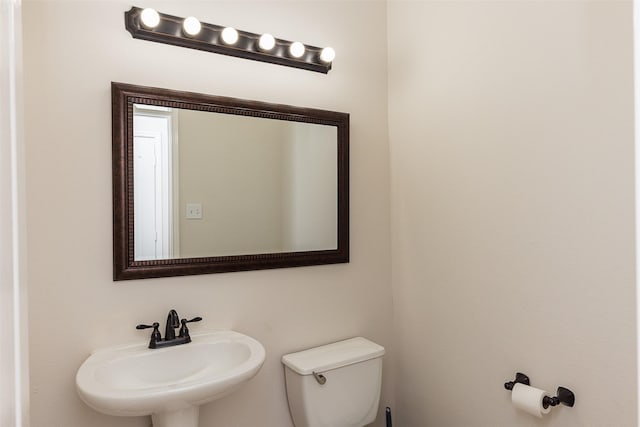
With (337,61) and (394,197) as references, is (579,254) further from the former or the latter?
(337,61)

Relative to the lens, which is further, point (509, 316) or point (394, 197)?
point (394, 197)

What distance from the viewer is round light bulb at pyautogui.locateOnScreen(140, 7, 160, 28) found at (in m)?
1.43

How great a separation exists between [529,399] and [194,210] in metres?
1.36

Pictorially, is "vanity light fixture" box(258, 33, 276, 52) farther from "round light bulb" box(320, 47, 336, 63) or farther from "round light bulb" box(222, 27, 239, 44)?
"round light bulb" box(320, 47, 336, 63)

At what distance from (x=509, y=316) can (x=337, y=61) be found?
1.33 meters

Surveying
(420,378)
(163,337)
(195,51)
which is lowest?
(420,378)

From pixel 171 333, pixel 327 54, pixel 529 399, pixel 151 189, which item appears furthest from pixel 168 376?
pixel 327 54

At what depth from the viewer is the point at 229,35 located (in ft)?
5.19

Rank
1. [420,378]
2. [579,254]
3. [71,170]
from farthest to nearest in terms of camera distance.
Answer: [420,378]
[71,170]
[579,254]

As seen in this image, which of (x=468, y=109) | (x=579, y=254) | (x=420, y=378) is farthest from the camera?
(x=420, y=378)

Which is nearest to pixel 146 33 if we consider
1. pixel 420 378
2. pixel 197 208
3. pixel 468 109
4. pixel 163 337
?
pixel 197 208

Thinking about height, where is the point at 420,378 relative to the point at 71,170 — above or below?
below

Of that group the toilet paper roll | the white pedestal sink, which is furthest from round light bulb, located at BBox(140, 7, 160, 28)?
the toilet paper roll

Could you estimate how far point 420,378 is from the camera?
6.16 feet
